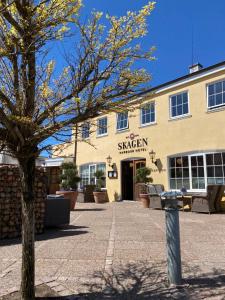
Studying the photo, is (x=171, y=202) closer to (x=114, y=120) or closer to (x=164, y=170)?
(x=164, y=170)

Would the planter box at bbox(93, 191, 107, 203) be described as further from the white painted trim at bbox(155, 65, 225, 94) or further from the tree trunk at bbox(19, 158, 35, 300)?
the tree trunk at bbox(19, 158, 35, 300)

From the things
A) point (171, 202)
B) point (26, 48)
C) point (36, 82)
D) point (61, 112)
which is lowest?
point (171, 202)

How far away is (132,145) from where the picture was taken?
1738 cm

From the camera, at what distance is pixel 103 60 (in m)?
3.71

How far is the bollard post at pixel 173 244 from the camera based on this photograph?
418cm

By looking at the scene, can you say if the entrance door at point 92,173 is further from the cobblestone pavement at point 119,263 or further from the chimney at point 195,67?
the cobblestone pavement at point 119,263

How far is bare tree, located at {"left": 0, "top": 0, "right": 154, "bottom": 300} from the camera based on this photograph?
3.54m

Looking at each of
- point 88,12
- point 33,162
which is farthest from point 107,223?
point 88,12

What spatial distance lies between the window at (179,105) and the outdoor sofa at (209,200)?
414 cm

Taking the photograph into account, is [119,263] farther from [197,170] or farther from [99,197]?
[99,197]

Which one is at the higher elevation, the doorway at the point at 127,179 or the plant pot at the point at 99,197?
the doorway at the point at 127,179

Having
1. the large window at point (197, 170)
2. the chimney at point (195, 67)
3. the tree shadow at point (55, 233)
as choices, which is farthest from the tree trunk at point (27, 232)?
the chimney at point (195, 67)

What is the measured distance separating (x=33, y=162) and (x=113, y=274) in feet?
6.65

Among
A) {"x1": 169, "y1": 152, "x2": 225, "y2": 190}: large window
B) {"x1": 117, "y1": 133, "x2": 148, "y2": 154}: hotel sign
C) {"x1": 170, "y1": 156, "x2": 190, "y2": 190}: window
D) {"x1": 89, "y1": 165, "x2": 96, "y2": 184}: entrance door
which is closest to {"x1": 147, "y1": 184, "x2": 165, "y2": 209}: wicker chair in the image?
{"x1": 170, "y1": 156, "x2": 190, "y2": 190}: window
